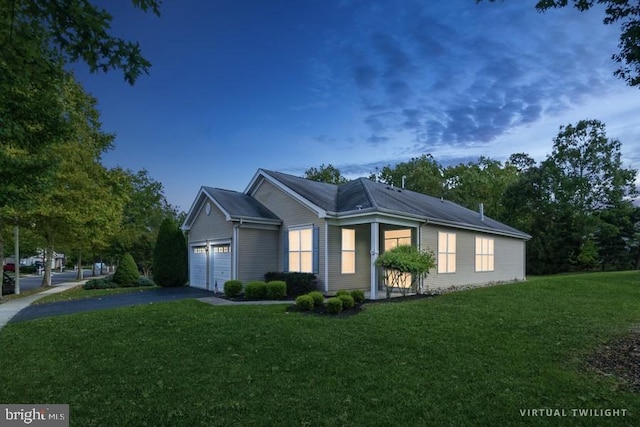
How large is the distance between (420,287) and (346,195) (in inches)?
187

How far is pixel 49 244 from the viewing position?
20.4 meters

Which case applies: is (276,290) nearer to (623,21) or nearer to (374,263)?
(374,263)

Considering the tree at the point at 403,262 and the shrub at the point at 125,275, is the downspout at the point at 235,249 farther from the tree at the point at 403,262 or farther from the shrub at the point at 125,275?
the shrub at the point at 125,275

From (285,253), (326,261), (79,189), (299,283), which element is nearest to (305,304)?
(299,283)

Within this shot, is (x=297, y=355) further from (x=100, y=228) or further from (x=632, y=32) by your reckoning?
(x=100, y=228)

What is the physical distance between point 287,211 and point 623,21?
11864 millimetres

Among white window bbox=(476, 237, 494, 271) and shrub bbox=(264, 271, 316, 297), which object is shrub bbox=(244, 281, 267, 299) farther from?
white window bbox=(476, 237, 494, 271)

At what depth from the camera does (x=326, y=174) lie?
43.7 metres

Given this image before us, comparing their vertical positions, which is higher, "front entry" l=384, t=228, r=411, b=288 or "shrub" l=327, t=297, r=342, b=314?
"front entry" l=384, t=228, r=411, b=288

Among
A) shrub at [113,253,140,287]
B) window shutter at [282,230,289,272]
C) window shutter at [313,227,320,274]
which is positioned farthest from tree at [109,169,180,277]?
window shutter at [313,227,320,274]

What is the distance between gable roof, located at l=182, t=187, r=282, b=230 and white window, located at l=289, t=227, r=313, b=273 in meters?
1.12

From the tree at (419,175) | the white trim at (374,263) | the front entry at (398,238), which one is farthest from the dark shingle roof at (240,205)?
the tree at (419,175)

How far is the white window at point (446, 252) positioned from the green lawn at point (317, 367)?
19.5ft

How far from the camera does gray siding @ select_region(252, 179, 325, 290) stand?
13820 millimetres
